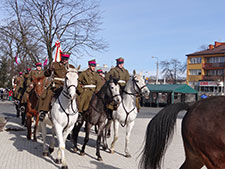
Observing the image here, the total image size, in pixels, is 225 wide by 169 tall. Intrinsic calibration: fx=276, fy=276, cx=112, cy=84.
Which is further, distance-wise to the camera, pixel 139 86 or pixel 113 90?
pixel 139 86

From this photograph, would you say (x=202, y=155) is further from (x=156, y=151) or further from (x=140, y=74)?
(x=140, y=74)

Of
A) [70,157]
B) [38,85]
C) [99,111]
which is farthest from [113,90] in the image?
[38,85]

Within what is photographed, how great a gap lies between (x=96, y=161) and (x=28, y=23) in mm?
13807

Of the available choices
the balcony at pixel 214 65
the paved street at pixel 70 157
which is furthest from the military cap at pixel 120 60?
the balcony at pixel 214 65

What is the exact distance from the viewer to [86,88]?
789 cm

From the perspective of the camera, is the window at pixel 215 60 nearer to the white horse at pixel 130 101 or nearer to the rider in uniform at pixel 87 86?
the white horse at pixel 130 101

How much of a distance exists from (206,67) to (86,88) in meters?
60.7

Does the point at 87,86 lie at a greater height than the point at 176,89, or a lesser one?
greater

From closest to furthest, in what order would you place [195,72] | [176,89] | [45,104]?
[45,104] → [176,89] → [195,72]

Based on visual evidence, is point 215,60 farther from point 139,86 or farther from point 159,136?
point 159,136

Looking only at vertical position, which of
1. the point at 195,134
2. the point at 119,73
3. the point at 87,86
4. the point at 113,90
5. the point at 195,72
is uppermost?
the point at 195,72

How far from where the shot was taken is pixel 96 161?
7.07m

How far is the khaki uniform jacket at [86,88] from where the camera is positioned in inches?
301

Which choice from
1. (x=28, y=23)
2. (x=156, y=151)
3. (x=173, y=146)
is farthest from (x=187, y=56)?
(x=156, y=151)
